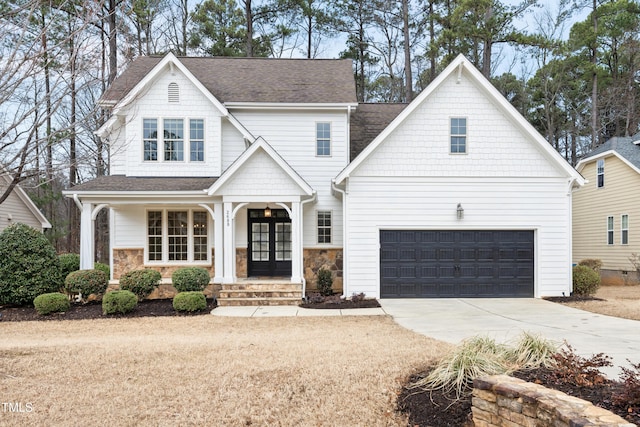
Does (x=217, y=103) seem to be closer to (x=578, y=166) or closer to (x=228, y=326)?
(x=228, y=326)

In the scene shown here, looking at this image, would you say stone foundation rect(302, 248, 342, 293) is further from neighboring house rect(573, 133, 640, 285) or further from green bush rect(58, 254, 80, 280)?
neighboring house rect(573, 133, 640, 285)

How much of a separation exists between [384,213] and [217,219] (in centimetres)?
493

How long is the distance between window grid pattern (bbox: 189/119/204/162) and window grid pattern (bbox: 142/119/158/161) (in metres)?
1.09

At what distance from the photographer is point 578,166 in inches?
909

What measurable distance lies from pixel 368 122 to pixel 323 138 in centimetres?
256

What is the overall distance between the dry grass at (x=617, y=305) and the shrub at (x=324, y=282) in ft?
22.1

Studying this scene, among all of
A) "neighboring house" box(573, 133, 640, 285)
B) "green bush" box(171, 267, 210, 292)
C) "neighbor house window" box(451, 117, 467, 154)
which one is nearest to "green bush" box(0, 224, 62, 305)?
"green bush" box(171, 267, 210, 292)

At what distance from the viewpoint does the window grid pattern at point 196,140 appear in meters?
14.7

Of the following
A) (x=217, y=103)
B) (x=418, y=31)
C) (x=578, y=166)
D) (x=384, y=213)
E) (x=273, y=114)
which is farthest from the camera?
(x=418, y=31)

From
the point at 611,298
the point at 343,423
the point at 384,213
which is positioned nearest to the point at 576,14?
the point at 611,298

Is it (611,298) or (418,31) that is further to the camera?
(418,31)

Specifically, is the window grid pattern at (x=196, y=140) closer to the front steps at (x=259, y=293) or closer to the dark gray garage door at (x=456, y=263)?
the front steps at (x=259, y=293)

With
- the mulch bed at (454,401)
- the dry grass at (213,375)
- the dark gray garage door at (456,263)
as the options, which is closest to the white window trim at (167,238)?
the dry grass at (213,375)

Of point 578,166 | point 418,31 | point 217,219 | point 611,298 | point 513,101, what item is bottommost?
point 611,298
